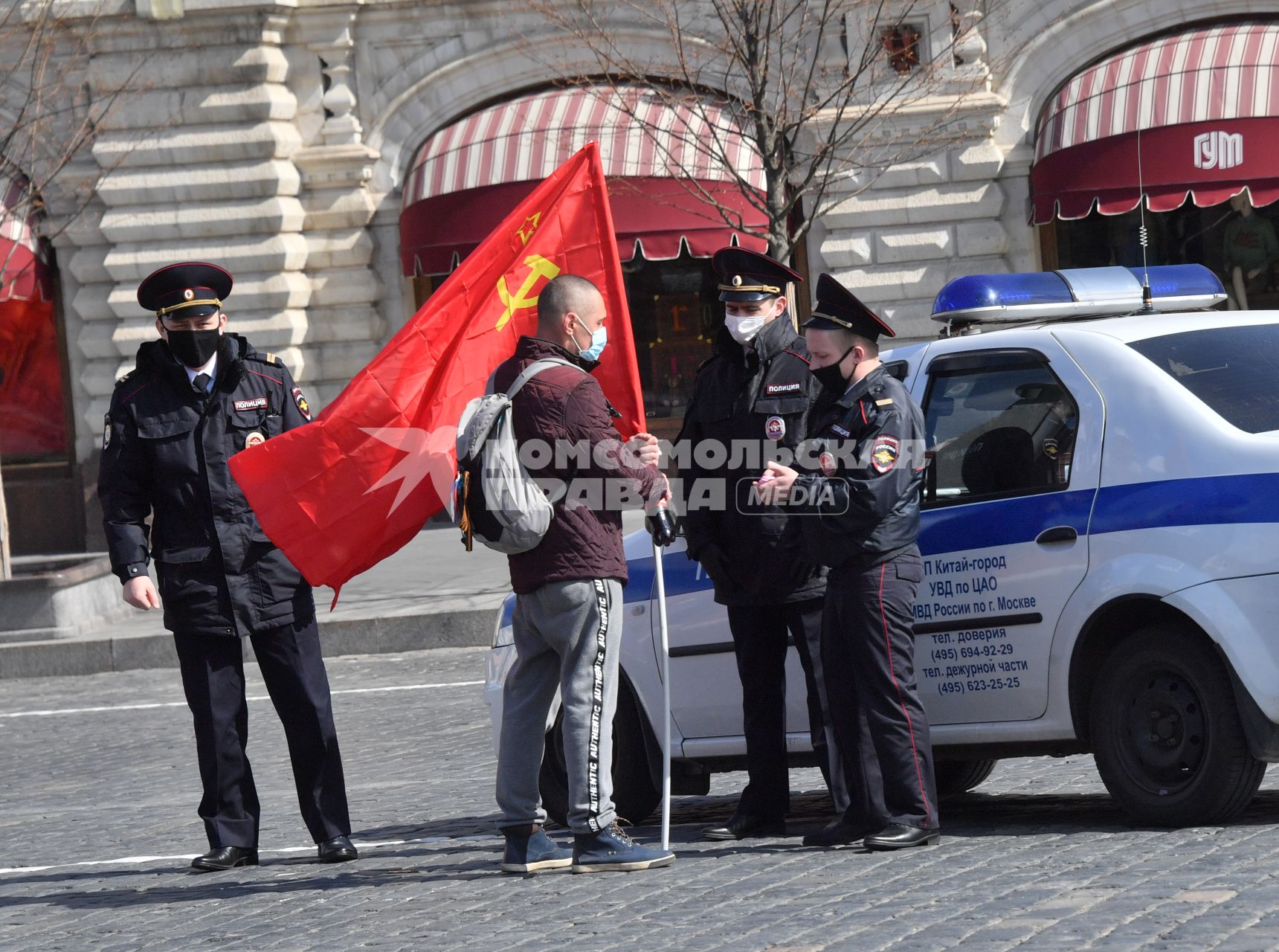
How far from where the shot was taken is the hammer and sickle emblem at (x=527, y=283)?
6.12 m

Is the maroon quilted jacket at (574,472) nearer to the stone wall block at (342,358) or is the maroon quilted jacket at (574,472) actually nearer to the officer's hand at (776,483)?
the officer's hand at (776,483)

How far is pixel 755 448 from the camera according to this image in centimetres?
590

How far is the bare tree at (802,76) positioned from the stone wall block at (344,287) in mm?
2921

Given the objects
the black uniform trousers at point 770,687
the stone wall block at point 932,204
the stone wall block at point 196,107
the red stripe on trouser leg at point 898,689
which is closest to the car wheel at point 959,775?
the black uniform trousers at point 770,687

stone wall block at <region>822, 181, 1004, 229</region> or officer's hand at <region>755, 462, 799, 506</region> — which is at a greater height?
stone wall block at <region>822, 181, 1004, 229</region>

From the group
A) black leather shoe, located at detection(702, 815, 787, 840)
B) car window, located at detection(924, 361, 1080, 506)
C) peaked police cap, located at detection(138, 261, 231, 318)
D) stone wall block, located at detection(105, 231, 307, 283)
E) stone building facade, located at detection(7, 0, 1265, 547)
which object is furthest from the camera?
stone wall block, located at detection(105, 231, 307, 283)

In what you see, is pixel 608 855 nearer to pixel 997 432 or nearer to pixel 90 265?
pixel 997 432

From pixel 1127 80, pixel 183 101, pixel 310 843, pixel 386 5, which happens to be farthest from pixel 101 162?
pixel 310 843

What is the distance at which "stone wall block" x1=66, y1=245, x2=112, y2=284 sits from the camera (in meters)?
19.3

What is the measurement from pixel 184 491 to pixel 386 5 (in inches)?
547

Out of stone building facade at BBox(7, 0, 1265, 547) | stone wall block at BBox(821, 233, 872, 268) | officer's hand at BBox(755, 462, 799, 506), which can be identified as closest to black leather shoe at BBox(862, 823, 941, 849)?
officer's hand at BBox(755, 462, 799, 506)

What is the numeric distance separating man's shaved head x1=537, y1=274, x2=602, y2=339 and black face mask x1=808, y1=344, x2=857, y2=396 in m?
0.70

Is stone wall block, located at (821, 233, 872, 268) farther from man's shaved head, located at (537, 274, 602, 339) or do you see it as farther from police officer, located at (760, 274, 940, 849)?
man's shaved head, located at (537, 274, 602, 339)

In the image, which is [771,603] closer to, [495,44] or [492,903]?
[492,903]
